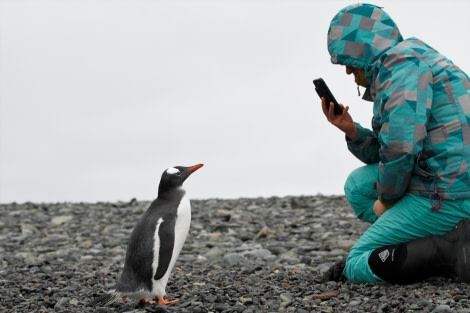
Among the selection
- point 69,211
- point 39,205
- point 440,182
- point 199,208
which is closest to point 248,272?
point 440,182

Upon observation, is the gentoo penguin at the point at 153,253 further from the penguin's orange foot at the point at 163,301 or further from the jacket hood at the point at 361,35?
the jacket hood at the point at 361,35

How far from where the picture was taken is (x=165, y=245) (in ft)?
14.9

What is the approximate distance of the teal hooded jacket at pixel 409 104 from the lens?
4.55m

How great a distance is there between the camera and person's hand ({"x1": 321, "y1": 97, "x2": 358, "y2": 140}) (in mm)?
5114

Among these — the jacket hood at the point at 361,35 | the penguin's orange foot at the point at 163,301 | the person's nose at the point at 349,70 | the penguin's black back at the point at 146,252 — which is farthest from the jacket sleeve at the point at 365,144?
the penguin's orange foot at the point at 163,301

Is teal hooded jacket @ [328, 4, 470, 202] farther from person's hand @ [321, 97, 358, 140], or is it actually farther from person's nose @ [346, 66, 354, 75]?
person's hand @ [321, 97, 358, 140]

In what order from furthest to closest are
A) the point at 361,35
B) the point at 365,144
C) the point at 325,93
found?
the point at 365,144
the point at 325,93
the point at 361,35

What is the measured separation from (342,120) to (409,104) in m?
0.74

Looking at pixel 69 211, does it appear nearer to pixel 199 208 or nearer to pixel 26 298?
pixel 199 208

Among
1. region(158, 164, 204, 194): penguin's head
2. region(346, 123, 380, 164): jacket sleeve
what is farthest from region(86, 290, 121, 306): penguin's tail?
region(346, 123, 380, 164): jacket sleeve

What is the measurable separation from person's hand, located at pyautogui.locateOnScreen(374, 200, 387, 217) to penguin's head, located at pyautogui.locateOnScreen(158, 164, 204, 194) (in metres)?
1.28

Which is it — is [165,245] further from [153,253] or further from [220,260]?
[220,260]

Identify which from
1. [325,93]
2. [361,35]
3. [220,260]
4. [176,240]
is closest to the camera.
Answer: [176,240]

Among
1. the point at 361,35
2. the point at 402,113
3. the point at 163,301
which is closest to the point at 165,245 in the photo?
the point at 163,301
